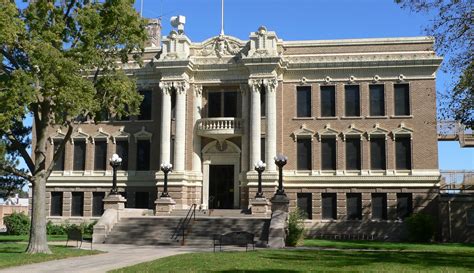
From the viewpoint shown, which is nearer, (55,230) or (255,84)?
(255,84)

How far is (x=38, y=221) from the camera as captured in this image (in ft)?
75.3

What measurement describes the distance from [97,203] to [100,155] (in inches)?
130

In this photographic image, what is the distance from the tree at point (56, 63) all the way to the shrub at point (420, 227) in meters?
18.7

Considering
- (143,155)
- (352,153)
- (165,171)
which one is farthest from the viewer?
(143,155)

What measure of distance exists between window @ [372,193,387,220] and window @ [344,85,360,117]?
5.32 m

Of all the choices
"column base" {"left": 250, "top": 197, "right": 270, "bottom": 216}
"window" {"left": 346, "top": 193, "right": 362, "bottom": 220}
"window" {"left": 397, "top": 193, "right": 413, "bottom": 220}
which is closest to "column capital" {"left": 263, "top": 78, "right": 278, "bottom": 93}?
"column base" {"left": 250, "top": 197, "right": 270, "bottom": 216}

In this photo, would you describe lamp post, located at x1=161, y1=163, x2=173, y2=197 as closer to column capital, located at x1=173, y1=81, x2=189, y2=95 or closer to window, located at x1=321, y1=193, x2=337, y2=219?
column capital, located at x1=173, y1=81, x2=189, y2=95

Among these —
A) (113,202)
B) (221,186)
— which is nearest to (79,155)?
(113,202)

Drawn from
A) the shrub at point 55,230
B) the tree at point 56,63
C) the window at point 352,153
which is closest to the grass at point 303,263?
the tree at point 56,63

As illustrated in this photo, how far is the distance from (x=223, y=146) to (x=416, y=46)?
14.0 m

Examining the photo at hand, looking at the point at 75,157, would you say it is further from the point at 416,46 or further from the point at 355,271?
the point at 355,271

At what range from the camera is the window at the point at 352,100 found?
38688 millimetres

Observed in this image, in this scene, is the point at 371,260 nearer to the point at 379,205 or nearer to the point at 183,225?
the point at 183,225

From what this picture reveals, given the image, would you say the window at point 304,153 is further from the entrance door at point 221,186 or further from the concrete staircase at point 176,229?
the concrete staircase at point 176,229
